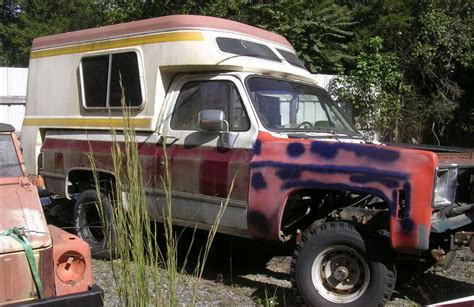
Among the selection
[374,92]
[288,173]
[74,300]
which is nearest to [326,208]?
[288,173]

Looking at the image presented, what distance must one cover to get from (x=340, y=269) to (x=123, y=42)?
349 centimetres

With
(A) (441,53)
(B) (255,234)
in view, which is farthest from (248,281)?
(A) (441,53)


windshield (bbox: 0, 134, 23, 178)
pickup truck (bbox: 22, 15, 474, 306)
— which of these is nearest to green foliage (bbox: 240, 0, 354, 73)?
pickup truck (bbox: 22, 15, 474, 306)

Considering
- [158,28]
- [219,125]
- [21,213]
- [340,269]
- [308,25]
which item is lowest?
[340,269]

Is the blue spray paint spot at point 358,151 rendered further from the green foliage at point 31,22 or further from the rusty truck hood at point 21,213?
the green foliage at point 31,22

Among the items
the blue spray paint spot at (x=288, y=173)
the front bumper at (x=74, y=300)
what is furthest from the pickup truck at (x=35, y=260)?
the blue spray paint spot at (x=288, y=173)

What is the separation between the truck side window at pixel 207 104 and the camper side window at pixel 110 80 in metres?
0.53

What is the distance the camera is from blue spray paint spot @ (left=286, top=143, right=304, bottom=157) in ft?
16.0

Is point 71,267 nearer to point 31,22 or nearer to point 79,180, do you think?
point 79,180

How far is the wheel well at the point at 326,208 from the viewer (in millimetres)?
4824

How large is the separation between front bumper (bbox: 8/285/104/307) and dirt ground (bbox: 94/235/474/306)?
1.30 metres

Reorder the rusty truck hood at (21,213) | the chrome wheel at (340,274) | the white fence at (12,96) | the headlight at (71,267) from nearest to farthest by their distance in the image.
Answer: the rusty truck hood at (21,213) < the headlight at (71,267) < the chrome wheel at (340,274) < the white fence at (12,96)

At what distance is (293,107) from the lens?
18.9 ft

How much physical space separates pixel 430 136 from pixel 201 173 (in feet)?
32.5
